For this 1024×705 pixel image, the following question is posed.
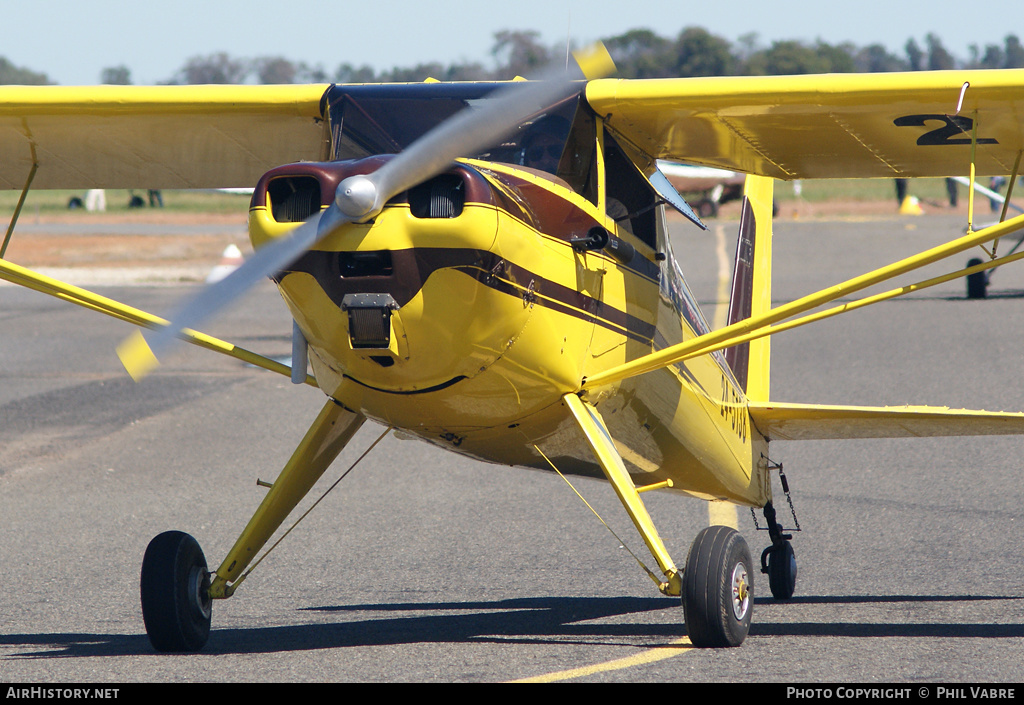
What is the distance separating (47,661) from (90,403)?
9.97 meters

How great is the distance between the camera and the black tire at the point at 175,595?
588cm

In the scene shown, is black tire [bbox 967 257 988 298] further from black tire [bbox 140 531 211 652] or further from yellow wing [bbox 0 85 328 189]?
black tire [bbox 140 531 211 652]

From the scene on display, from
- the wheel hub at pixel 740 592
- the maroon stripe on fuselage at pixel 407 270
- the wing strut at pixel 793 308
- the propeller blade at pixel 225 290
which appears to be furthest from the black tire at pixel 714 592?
the propeller blade at pixel 225 290

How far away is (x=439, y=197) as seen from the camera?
4.83m

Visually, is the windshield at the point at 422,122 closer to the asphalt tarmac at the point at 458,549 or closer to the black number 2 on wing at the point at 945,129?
the black number 2 on wing at the point at 945,129

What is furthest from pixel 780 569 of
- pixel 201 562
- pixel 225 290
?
A: pixel 225 290

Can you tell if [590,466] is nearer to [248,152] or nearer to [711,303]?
[248,152]

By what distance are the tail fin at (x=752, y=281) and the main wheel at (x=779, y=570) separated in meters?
1.51

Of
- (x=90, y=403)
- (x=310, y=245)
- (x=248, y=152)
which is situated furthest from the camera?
(x=90, y=403)

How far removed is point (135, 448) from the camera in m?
12.7

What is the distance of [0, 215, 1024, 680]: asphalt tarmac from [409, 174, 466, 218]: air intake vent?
6.15ft

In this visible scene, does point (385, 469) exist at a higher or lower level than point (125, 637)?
lower

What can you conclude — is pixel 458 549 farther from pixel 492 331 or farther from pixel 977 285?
pixel 977 285
